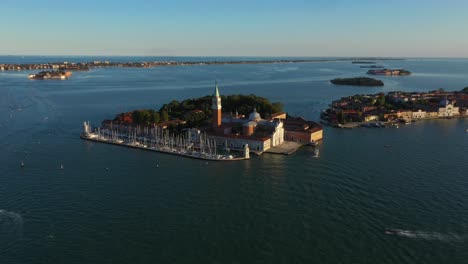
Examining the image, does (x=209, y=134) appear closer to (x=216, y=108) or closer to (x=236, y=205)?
(x=216, y=108)

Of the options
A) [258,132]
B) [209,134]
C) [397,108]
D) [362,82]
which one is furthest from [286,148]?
[362,82]

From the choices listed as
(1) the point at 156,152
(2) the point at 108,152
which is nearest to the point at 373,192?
(1) the point at 156,152

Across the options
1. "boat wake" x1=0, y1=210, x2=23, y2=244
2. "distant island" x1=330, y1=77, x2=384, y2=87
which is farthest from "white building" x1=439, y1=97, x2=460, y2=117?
"boat wake" x1=0, y1=210, x2=23, y2=244

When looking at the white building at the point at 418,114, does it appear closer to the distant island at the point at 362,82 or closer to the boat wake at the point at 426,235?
the boat wake at the point at 426,235

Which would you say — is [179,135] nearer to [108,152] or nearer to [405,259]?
[108,152]

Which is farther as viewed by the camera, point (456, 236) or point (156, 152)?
point (156, 152)

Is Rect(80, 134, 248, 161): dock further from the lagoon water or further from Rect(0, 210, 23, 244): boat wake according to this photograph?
Rect(0, 210, 23, 244): boat wake
